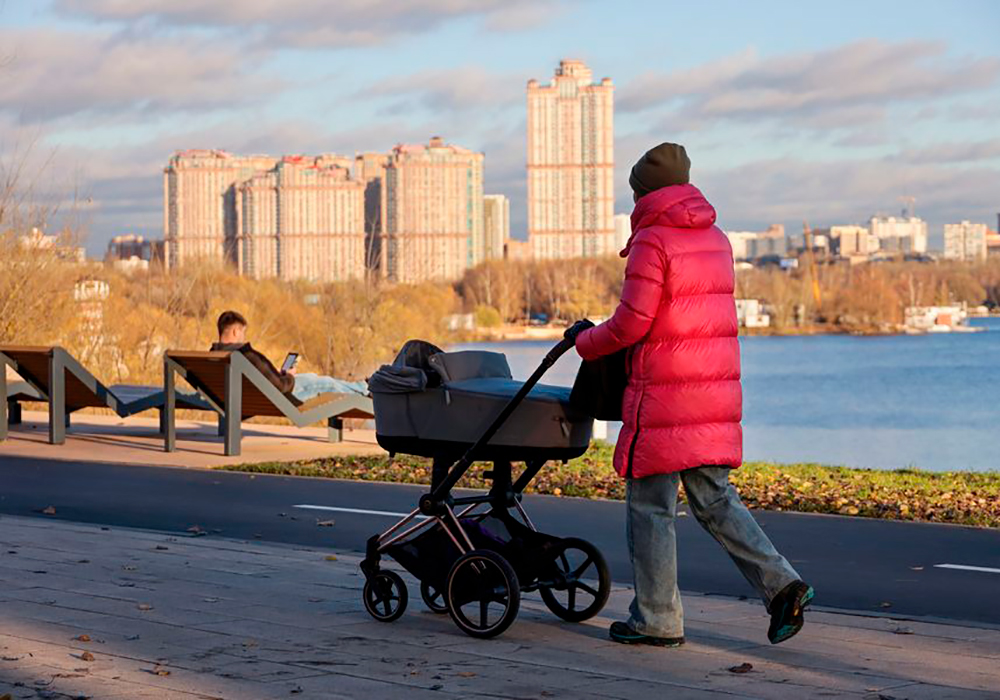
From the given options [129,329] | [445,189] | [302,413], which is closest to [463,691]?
[302,413]

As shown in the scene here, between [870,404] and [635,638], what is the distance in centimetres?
4538

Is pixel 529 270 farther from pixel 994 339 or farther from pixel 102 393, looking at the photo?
pixel 102 393

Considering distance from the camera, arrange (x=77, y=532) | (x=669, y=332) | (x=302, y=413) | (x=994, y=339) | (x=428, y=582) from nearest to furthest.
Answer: (x=669, y=332)
(x=428, y=582)
(x=77, y=532)
(x=302, y=413)
(x=994, y=339)

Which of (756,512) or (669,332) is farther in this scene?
(756,512)

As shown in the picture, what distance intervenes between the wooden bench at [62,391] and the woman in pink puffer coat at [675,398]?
32.5ft

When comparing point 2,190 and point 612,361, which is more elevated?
point 2,190

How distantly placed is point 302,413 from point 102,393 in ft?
7.74

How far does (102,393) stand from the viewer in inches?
601

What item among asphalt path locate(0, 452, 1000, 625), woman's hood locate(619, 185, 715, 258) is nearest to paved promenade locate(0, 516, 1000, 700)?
asphalt path locate(0, 452, 1000, 625)

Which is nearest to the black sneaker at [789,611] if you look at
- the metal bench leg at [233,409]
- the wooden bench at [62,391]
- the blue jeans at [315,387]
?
the metal bench leg at [233,409]

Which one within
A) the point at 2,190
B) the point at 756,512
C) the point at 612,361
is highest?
the point at 2,190

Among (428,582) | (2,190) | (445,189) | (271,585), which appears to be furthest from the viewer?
(445,189)

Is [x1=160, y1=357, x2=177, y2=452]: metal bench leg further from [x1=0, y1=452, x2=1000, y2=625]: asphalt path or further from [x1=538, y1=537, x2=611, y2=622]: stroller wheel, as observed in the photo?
[x1=538, y1=537, x2=611, y2=622]: stroller wheel

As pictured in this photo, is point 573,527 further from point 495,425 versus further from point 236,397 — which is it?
point 236,397
